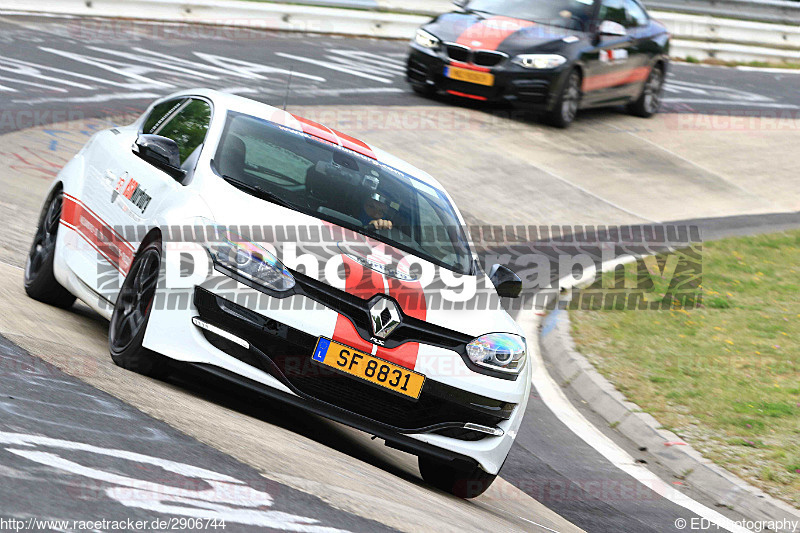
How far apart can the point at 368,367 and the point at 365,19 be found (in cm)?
1824

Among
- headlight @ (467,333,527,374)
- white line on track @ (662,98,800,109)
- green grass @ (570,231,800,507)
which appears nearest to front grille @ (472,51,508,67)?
green grass @ (570,231,800,507)

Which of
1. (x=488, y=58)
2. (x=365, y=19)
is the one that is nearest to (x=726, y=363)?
(x=488, y=58)

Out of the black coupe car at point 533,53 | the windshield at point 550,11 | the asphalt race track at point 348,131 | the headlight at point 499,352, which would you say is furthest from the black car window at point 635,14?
the headlight at point 499,352

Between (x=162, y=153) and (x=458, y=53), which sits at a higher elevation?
(x=162, y=153)

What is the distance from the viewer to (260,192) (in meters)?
6.02

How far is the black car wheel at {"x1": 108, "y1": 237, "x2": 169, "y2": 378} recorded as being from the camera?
18.0 ft

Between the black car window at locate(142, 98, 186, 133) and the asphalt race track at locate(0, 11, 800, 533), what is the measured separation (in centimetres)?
131

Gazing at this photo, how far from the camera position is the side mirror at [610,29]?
1673 centimetres

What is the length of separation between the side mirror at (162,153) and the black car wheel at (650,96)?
45.4 ft

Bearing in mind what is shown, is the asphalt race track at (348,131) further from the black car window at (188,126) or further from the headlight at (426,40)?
the black car window at (188,126)

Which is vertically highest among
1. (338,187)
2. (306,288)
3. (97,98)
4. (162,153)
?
(162,153)

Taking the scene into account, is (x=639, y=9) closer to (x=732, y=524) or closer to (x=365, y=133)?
(x=365, y=133)

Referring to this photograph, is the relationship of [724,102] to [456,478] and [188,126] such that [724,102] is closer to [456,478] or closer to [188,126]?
[188,126]

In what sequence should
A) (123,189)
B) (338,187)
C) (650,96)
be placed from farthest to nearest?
(650,96)
(123,189)
(338,187)
